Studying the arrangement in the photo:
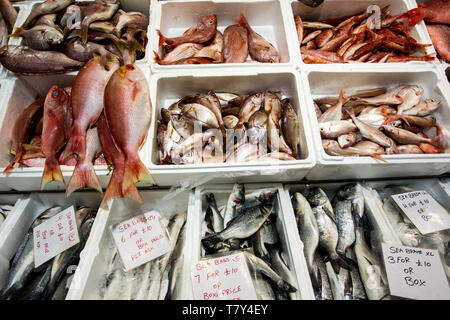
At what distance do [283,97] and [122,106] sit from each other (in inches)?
41.4

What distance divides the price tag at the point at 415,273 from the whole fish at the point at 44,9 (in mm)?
2525

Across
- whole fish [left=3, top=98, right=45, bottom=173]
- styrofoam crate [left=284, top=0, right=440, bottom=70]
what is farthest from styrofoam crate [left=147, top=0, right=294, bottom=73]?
whole fish [left=3, top=98, right=45, bottom=173]

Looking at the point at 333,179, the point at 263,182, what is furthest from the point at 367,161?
the point at 263,182

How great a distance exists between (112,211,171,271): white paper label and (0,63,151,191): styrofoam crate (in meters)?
0.22

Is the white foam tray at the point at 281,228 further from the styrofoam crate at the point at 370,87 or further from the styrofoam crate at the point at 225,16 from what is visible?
the styrofoam crate at the point at 225,16

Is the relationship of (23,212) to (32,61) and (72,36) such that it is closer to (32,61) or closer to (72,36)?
(32,61)

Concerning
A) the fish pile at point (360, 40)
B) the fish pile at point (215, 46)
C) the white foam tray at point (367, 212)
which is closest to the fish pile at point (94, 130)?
the fish pile at point (215, 46)

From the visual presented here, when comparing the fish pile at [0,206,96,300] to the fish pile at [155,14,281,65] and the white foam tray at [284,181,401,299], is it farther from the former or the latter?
the fish pile at [155,14,281,65]

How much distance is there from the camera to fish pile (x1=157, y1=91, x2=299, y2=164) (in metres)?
1.45

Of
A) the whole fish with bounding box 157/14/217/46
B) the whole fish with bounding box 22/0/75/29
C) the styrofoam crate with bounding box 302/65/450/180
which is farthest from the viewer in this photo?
the whole fish with bounding box 157/14/217/46

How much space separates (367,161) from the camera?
136 centimetres

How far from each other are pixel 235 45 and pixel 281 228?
51.9 inches

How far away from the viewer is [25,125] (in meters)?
1.54
